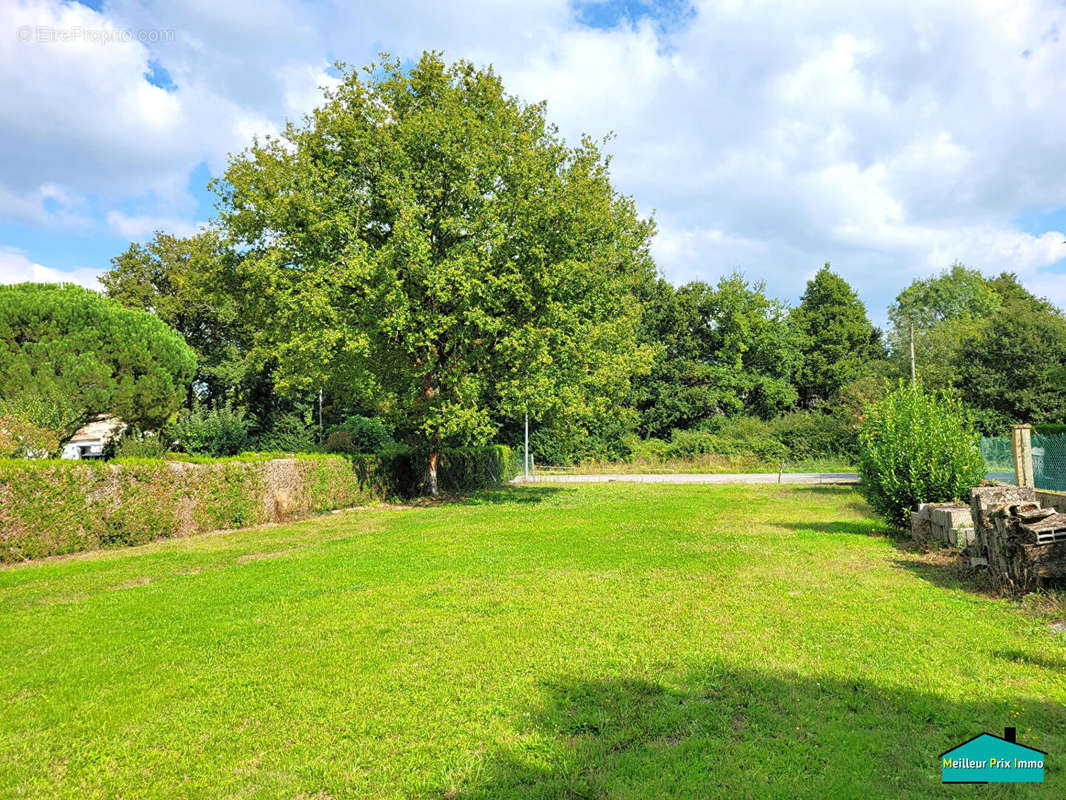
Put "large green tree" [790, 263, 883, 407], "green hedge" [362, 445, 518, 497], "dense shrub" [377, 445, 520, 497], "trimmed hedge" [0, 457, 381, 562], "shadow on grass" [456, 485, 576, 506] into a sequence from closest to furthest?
"trimmed hedge" [0, 457, 381, 562], "shadow on grass" [456, 485, 576, 506], "green hedge" [362, 445, 518, 497], "dense shrub" [377, 445, 520, 497], "large green tree" [790, 263, 883, 407]

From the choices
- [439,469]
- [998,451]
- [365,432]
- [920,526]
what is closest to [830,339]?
[998,451]

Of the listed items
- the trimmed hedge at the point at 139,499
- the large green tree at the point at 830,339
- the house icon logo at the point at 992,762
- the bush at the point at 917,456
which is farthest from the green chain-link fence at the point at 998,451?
the large green tree at the point at 830,339

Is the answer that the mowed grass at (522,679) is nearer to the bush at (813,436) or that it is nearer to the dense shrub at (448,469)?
the dense shrub at (448,469)

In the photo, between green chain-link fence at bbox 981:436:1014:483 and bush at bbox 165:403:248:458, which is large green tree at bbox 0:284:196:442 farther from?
green chain-link fence at bbox 981:436:1014:483

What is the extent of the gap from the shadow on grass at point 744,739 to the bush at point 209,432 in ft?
111

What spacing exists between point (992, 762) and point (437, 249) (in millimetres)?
17534

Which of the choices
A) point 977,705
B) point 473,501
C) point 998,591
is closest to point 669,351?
point 473,501

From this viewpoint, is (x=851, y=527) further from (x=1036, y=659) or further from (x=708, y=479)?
(x=708, y=479)

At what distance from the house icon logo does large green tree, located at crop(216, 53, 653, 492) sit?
14037 mm

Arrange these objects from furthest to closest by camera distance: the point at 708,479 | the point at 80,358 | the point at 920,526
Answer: the point at 708,479, the point at 80,358, the point at 920,526

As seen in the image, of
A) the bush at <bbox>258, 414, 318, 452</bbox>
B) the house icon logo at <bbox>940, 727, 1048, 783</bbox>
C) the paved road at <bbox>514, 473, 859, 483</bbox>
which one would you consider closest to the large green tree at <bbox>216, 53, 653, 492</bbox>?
the paved road at <bbox>514, 473, 859, 483</bbox>

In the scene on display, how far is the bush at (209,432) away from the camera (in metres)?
33.0

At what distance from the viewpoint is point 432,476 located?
70.2 ft

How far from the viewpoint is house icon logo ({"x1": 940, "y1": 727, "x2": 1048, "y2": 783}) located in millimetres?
3328
